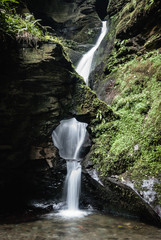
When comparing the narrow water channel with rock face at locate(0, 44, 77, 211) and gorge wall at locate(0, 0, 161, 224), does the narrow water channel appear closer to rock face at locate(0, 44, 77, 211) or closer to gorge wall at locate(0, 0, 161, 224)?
gorge wall at locate(0, 0, 161, 224)

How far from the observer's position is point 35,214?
4.91 m

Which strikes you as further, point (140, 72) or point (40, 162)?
point (140, 72)

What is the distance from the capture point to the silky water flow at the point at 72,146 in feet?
18.5

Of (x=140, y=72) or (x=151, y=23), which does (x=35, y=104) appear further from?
(x=151, y=23)

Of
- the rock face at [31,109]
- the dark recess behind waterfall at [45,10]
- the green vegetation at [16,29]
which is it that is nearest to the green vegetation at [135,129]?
the rock face at [31,109]

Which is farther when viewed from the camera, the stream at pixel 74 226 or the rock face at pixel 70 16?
the rock face at pixel 70 16

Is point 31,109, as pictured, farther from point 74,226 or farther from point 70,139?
point 74,226

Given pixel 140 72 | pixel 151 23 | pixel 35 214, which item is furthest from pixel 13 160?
pixel 151 23

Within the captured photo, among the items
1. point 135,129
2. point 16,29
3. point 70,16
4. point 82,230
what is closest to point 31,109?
point 16,29

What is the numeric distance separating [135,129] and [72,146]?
3692 millimetres

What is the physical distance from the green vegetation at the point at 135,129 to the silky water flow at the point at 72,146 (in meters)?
1.14

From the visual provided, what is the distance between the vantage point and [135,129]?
489 cm

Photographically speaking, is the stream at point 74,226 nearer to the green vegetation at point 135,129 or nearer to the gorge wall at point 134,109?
the gorge wall at point 134,109

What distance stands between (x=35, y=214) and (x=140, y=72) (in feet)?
20.4
